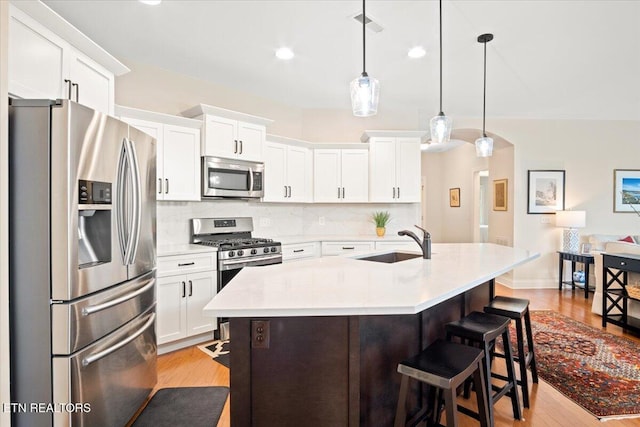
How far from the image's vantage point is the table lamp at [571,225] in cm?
529

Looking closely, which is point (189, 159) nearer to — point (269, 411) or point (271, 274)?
point (271, 274)

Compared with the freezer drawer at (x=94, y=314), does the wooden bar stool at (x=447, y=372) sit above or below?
below

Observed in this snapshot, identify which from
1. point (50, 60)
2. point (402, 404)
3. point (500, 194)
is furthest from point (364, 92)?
point (500, 194)

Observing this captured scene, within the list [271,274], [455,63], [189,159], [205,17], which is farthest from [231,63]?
[271,274]

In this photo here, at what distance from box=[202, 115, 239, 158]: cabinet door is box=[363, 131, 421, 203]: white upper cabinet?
187 cm

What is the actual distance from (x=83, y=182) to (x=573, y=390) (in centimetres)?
339

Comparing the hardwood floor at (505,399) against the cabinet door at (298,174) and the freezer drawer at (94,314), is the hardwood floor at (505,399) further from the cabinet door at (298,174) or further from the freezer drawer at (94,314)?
the cabinet door at (298,174)

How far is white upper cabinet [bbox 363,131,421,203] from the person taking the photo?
4746mm

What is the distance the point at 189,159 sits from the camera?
3547 millimetres

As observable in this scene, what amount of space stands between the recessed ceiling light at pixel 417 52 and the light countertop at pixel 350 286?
1.95 meters

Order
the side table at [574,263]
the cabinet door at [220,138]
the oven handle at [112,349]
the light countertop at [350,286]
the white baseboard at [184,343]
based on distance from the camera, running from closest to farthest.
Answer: the light countertop at [350,286], the oven handle at [112,349], the white baseboard at [184,343], the cabinet door at [220,138], the side table at [574,263]

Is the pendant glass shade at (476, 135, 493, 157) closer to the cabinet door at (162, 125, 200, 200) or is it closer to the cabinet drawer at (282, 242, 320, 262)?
the cabinet drawer at (282, 242, 320, 262)

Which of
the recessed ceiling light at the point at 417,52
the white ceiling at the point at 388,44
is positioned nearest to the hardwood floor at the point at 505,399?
the white ceiling at the point at 388,44

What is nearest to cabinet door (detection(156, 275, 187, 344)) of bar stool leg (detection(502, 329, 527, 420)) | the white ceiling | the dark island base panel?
the dark island base panel
